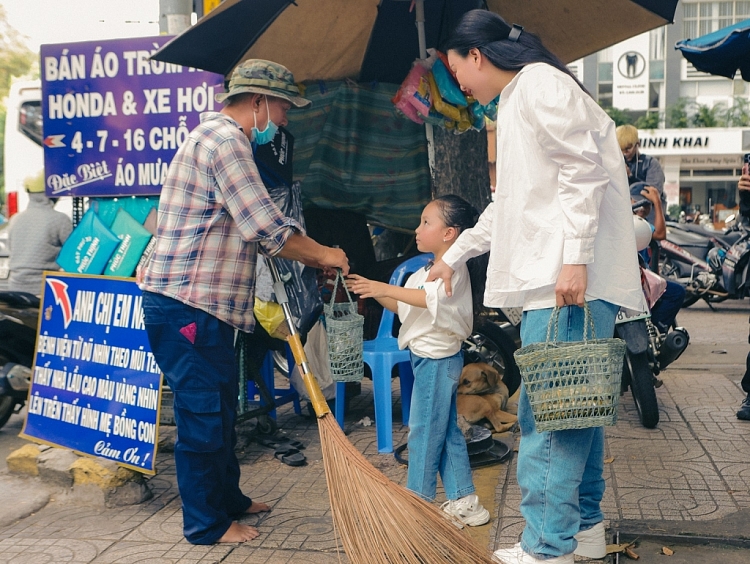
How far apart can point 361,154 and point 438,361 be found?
8.33ft

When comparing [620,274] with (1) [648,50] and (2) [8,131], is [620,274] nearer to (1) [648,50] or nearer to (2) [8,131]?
(2) [8,131]

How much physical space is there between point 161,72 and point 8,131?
9041mm

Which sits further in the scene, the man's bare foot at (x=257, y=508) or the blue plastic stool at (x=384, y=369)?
the blue plastic stool at (x=384, y=369)

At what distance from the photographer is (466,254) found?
3.17 m

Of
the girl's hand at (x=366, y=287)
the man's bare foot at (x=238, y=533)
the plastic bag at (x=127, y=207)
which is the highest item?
the plastic bag at (x=127, y=207)

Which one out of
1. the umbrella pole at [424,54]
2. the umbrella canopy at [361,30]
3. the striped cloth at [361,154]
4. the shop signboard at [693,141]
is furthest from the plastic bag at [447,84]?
the shop signboard at [693,141]

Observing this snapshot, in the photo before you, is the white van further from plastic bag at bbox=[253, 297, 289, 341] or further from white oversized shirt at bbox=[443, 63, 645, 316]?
white oversized shirt at bbox=[443, 63, 645, 316]

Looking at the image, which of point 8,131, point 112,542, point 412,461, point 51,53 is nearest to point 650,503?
point 412,461

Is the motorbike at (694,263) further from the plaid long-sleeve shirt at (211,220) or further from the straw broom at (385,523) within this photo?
the straw broom at (385,523)

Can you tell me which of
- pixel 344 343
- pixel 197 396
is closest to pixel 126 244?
pixel 197 396

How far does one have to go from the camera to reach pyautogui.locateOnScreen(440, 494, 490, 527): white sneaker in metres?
3.36

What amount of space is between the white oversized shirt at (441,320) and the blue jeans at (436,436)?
58mm

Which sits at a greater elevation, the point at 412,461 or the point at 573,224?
the point at 573,224

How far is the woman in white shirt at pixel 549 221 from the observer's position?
246cm
